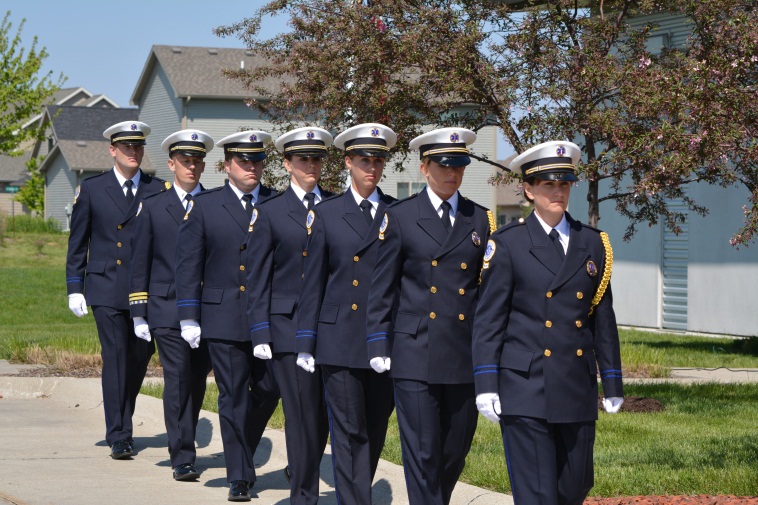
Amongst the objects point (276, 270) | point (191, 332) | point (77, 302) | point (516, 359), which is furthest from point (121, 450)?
point (516, 359)

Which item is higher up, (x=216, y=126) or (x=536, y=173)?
(x=216, y=126)

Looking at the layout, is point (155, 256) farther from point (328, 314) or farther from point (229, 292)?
point (328, 314)

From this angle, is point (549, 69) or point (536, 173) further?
point (549, 69)

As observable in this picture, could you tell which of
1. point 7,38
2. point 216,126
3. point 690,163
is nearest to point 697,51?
point 690,163

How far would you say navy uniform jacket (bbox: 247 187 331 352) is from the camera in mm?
8281

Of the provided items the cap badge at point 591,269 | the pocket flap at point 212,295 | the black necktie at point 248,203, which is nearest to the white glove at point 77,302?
the pocket flap at point 212,295

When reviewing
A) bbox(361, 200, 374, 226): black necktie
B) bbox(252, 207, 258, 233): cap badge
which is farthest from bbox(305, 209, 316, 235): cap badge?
bbox(252, 207, 258, 233): cap badge

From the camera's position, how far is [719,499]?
24.9ft

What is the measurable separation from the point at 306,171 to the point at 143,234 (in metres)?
1.99

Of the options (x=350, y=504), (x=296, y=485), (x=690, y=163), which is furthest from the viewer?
(x=690, y=163)

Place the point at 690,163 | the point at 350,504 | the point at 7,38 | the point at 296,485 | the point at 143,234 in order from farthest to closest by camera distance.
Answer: the point at 7,38
the point at 143,234
the point at 690,163
the point at 296,485
the point at 350,504

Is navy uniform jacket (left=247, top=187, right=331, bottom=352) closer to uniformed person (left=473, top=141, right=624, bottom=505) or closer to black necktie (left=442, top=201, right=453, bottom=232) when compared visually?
black necktie (left=442, top=201, right=453, bottom=232)

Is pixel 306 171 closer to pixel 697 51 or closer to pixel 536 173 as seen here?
pixel 536 173

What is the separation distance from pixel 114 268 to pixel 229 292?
198 cm
